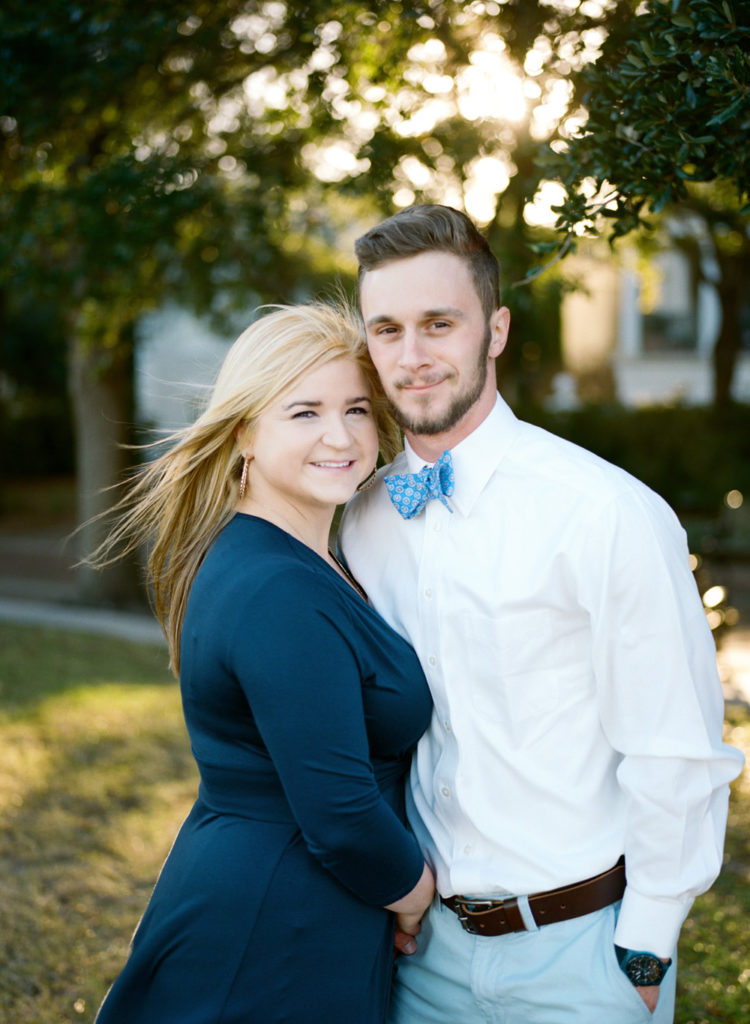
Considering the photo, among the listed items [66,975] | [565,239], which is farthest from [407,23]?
[66,975]

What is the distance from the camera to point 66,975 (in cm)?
382

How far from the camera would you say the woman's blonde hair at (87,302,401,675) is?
2424 millimetres

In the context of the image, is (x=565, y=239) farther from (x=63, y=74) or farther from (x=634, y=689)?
(x=63, y=74)

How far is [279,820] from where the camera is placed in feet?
7.09

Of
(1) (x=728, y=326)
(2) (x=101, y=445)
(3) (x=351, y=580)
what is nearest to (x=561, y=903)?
(3) (x=351, y=580)

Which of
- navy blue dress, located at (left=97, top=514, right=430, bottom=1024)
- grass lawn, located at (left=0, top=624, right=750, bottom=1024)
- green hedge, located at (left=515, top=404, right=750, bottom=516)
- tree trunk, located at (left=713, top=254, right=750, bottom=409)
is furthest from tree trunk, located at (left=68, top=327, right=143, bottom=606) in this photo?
tree trunk, located at (left=713, top=254, right=750, bottom=409)

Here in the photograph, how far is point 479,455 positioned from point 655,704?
692 mm

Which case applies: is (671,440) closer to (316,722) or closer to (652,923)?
(652,923)

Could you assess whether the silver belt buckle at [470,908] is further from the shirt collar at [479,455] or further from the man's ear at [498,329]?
the man's ear at [498,329]

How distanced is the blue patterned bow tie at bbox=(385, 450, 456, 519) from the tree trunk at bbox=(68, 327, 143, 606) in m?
8.40

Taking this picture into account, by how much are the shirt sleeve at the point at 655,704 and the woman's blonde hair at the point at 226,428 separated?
831 millimetres

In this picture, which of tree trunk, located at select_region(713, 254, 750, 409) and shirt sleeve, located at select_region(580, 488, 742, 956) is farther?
tree trunk, located at select_region(713, 254, 750, 409)

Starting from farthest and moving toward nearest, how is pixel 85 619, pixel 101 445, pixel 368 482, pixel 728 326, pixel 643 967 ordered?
pixel 728 326, pixel 101 445, pixel 85 619, pixel 368 482, pixel 643 967

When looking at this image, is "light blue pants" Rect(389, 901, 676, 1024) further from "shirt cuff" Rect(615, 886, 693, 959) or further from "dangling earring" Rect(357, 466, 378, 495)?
"dangling earring" Rect(357, 466, 378, 495)
